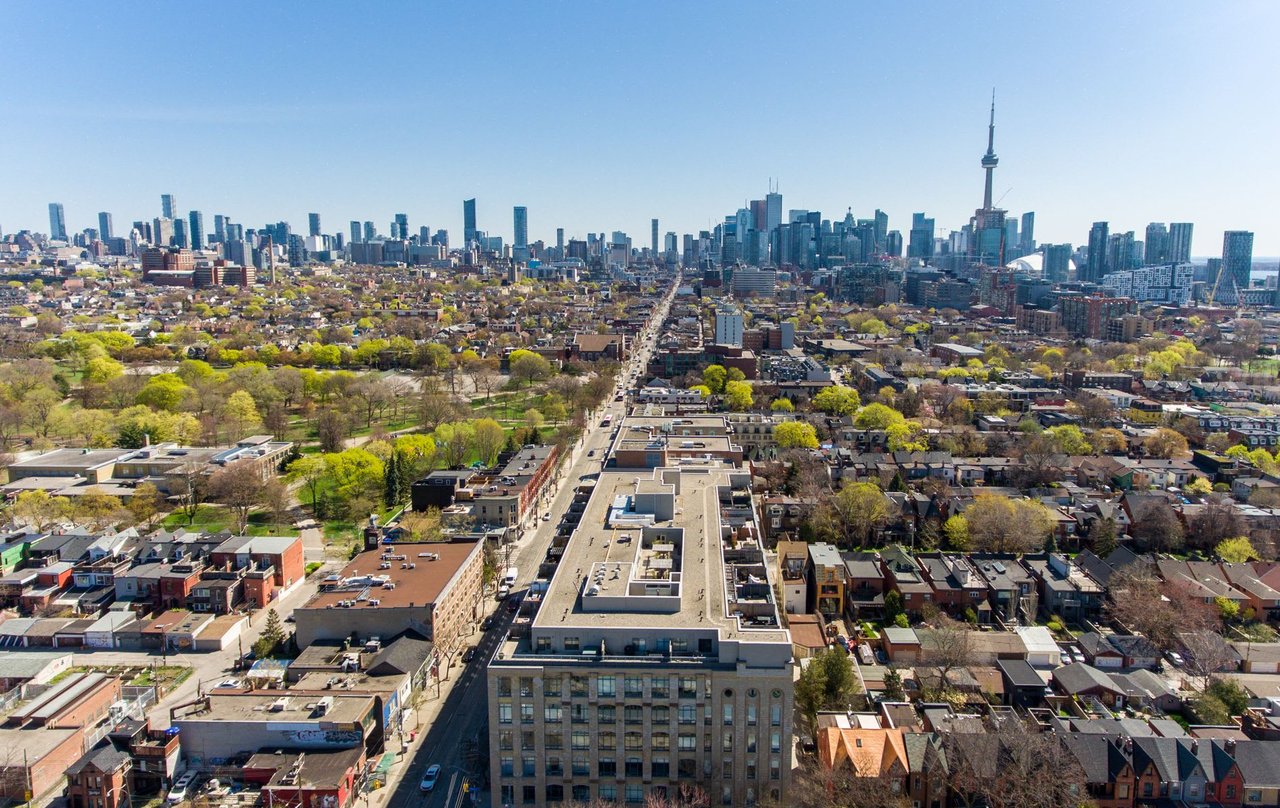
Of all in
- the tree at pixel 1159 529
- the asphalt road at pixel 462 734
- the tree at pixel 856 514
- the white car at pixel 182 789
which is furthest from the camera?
the tree at pixel 856 514

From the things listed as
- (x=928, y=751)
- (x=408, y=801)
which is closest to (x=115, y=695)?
(x=408, y=801)

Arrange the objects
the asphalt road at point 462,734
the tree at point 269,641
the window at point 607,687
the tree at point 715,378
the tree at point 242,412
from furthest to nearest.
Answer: the tree at point 715,378, the tree at point 242,412, the tree at point 269,641, the asphalt road at point 462,734, the window at point 607,687

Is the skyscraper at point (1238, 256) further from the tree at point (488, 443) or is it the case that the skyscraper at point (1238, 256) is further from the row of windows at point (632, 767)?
the row of windows at point (632, 767)

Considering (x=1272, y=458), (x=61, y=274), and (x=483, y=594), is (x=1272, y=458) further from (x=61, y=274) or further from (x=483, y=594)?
(x=61, y=274)

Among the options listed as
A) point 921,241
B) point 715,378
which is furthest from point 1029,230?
point 715,378

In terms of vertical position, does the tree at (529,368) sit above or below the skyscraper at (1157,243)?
below

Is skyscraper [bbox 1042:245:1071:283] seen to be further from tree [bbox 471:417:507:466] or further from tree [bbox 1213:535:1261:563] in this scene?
tree [bbox 471:417:507:466]

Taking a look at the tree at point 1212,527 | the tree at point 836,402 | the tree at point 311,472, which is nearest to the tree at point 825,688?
the tree at point 1212,527

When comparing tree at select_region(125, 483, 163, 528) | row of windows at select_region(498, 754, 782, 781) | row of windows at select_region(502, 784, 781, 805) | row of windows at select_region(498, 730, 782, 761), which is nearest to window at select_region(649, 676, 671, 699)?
row of windows at select_region(498, 730, 782, 761)
